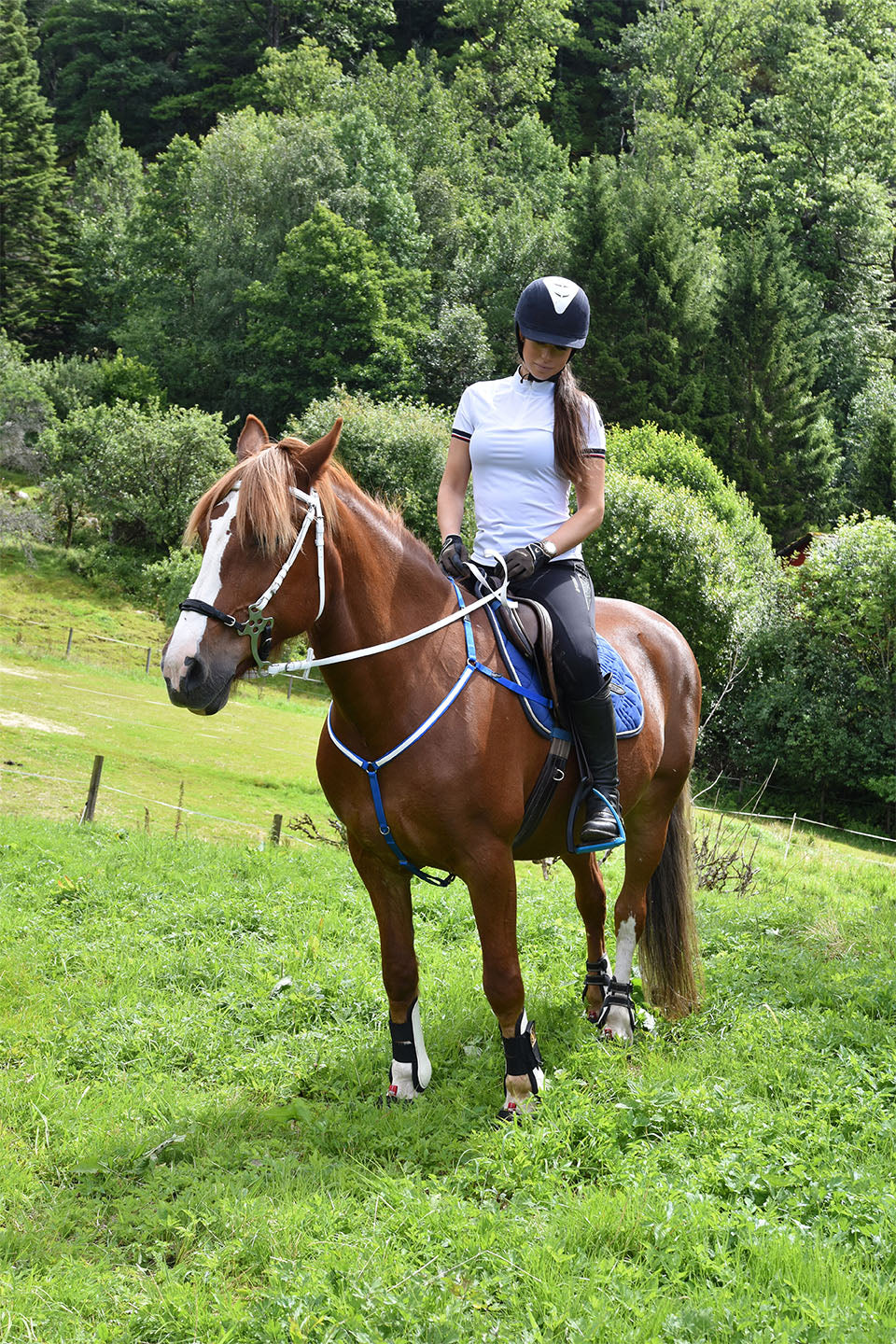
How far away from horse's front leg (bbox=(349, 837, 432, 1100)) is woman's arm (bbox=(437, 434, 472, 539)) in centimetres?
160

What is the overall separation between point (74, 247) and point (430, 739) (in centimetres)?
6711

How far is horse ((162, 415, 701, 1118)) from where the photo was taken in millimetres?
3848

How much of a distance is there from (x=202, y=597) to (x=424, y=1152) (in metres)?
2.58

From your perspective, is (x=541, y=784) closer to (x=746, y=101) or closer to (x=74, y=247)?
(x=74, y=247)

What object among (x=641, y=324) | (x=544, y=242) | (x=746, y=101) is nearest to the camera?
(x=641, y=324)

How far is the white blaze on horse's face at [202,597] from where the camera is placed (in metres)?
3.63

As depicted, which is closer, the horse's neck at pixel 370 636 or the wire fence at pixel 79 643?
the horse's neck at pixel 370 636

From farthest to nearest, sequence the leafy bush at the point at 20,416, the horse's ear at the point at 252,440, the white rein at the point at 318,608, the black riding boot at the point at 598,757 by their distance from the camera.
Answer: the leafy bush at the point at 20,416 < the black riding boot at the point at 598,757 < the horse's ear at the point at 252,440 < the white rein at the point at 318,608

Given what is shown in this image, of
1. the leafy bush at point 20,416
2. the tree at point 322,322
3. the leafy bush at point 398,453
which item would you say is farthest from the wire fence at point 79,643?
the leafy bush at point 20,416

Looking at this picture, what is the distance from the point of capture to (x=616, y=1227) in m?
3.64

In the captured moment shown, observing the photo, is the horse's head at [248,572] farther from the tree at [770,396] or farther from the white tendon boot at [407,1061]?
the tree at [770,396]

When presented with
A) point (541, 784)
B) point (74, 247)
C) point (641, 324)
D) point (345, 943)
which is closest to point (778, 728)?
point (641, 324)

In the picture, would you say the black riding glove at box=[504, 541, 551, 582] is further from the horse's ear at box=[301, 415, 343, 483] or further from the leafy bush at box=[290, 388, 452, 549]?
the leafy bush at box=[290, 388, 452, 549]

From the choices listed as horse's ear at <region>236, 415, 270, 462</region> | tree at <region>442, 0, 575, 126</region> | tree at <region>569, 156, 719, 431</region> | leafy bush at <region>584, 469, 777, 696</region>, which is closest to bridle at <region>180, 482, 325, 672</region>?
horse's ear at <region>236, 415, 270, 462</region>
